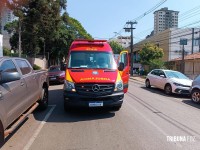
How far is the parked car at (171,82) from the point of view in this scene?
53.9ft

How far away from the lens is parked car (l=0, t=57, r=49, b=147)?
19.0 ft

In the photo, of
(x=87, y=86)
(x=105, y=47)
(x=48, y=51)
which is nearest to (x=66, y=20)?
(x=48, y=51)

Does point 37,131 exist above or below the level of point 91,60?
below

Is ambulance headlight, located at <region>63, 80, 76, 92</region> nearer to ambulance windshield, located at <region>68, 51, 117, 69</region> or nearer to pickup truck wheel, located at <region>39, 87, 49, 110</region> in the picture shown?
pickup truck wheel, located at <region>39, 87, 49, 110</region>

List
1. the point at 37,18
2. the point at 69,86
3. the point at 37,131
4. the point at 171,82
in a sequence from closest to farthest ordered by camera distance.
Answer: the point at 37,131 → the point at 69,86 → the point at 171,82 → the point at 37,18

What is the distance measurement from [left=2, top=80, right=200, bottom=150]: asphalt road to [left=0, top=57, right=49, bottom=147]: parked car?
1.66 ft

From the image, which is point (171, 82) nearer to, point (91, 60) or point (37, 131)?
point (91, 60)

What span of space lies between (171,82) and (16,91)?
38.6 ft

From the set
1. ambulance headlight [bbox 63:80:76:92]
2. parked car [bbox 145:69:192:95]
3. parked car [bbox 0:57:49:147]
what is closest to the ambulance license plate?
ambulance headlight [bbox 63:80:76:92]

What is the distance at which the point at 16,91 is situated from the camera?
6.76 m

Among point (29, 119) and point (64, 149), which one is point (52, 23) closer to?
point (29, 119)

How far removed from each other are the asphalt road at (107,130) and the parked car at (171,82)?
5698 millimetres

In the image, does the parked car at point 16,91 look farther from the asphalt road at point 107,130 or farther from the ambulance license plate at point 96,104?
the ambulance license plate at point 96,104

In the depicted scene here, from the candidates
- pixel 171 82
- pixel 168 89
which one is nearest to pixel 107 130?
pixel 171 82
